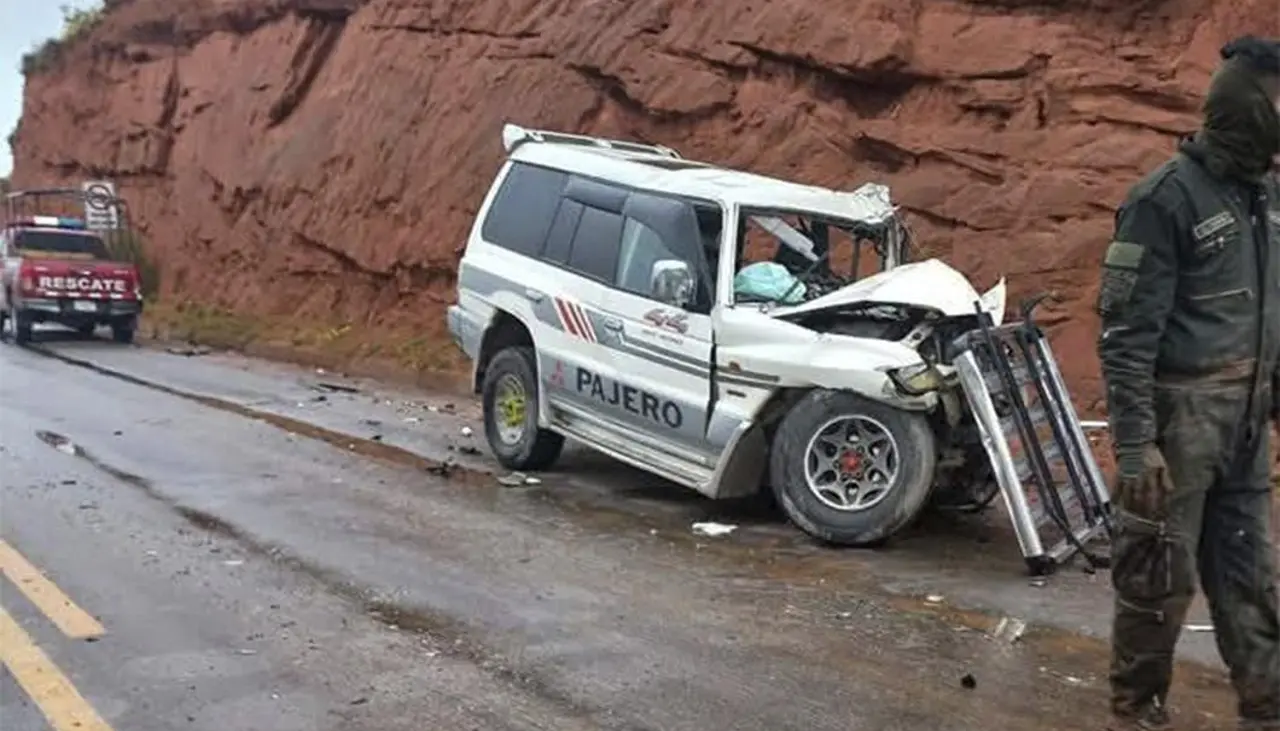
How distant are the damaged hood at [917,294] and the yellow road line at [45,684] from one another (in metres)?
4.48

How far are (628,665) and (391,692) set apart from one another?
0.94 meters

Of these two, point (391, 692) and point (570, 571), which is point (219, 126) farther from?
point (391, 692)

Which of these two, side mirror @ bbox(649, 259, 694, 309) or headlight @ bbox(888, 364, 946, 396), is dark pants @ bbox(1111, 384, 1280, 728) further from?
side mirror @ bbox(649, 259, 694, 309)

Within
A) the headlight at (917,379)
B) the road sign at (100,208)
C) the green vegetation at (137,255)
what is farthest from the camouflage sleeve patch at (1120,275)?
the road sign at (100,208)

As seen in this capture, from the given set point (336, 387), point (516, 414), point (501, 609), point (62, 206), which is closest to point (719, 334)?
point (516, 414)

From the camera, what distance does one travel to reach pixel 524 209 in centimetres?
1008

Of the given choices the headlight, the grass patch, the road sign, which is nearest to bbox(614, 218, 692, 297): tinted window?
the headlight

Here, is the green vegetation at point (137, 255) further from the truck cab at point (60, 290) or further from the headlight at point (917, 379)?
the headlight at point (917, 379)

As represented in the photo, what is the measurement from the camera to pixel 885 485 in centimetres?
754

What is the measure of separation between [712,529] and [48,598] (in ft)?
12.0

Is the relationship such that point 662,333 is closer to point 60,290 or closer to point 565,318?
point 565,318

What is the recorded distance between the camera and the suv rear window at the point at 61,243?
24.5m

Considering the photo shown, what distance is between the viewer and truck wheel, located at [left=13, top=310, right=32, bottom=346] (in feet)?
75.6

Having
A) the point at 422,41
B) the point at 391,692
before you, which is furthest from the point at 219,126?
the point at 391,692
